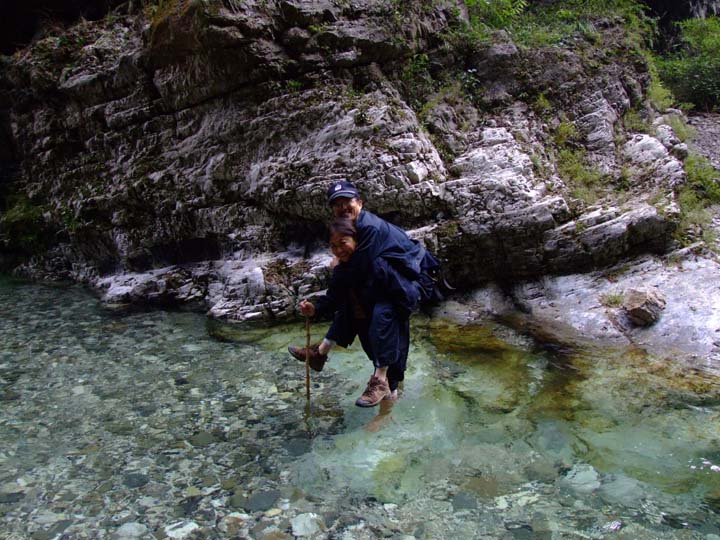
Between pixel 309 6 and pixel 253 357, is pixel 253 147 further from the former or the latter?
pixel 253 357

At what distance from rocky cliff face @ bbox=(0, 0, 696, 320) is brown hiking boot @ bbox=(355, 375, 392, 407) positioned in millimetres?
3653

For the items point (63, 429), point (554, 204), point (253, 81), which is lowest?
point (63, 429)

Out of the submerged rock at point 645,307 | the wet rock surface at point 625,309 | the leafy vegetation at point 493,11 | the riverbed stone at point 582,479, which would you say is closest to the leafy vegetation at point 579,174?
the wet rock surface at point 625,309

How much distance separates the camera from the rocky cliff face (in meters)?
8.15

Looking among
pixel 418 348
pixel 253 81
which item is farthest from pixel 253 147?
pixel 418 348

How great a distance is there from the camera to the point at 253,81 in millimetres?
9367

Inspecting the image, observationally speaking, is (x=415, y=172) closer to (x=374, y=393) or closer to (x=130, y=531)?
(x=374, y=393)

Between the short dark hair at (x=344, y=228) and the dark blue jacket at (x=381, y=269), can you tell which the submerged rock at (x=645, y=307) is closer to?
the dark blue jacket at (x=381, y=269)

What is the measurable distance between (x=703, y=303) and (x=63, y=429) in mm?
7400

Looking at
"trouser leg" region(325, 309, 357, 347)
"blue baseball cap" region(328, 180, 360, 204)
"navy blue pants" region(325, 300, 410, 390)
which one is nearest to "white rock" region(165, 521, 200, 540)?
"navy blue pants" region(325, 300, 410, 390)

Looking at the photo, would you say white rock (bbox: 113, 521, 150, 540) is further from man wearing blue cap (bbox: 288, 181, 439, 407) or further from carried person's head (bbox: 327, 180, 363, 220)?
carried person's head (bbox: 327, 180, 363, 220)

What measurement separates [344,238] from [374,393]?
151cm

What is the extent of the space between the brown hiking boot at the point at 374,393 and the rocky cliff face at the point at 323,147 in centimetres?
365

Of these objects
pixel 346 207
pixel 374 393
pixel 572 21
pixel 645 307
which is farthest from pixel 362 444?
pixel 572 21
